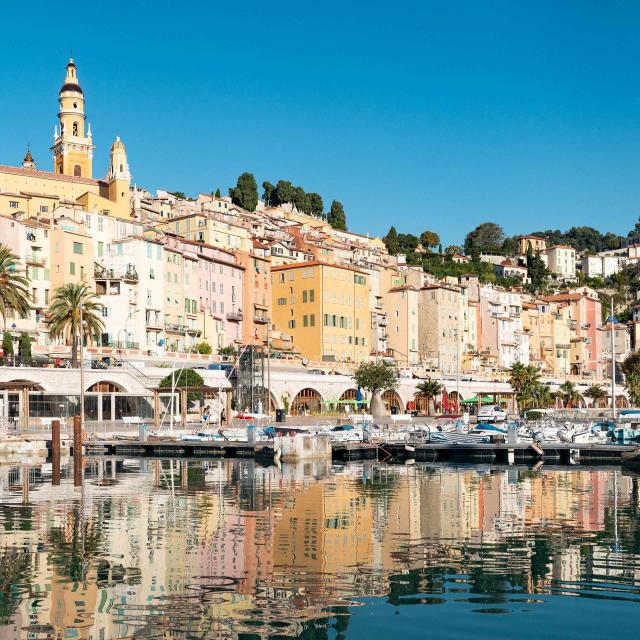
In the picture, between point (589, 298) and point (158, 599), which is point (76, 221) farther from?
point (589, 298)

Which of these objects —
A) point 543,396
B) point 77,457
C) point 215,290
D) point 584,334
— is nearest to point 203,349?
point 215,290

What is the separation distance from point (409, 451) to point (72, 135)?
340 feet

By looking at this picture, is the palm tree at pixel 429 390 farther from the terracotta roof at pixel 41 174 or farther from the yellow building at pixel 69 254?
the terracotta roof at pixel 41 174

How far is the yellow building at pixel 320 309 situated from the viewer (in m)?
126

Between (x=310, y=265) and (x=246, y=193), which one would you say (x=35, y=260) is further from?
(x=246, y=193)

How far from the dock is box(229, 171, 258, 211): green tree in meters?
123

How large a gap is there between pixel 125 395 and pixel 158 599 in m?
64.5

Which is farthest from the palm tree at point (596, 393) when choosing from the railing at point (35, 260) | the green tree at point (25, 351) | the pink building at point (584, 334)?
the green tree at point (25, 351)

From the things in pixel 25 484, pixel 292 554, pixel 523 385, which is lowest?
pixel 292 554

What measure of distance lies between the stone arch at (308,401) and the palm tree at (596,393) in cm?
5690

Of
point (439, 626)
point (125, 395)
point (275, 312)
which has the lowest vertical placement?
point (439, 626)

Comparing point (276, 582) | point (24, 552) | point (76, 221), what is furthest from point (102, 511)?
point (76, 221)

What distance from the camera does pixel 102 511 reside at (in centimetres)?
3512

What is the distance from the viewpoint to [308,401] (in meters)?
103
